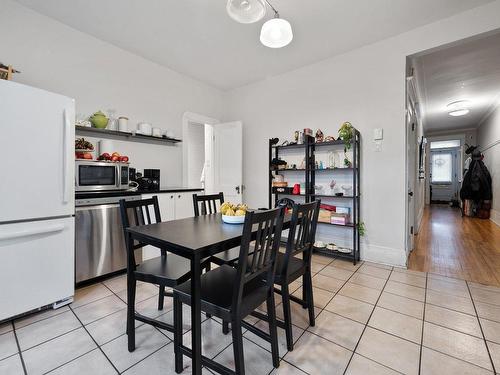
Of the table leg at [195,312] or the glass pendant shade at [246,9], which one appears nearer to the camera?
the table leg at [195,312]

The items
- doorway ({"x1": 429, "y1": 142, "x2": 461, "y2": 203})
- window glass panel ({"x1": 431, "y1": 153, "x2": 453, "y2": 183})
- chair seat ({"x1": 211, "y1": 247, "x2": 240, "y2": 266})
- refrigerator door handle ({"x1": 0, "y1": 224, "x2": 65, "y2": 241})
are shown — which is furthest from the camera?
window glass panel ({"x1": 431, "y1": 153, "x2": 453, "y2": 183})

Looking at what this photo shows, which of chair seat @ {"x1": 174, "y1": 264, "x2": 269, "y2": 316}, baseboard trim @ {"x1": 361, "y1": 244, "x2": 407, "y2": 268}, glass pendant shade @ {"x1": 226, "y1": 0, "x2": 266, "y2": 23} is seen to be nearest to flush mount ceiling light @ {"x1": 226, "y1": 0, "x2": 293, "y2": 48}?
glass pendant shade @ {"x1": 226, "y1": 0, "x2": 266, "y2": 23}

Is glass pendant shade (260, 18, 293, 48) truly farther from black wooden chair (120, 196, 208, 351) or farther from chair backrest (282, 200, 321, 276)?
black wooden chair (120, 196, 208, 351)

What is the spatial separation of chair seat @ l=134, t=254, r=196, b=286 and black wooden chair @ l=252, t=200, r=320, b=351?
0.58 m

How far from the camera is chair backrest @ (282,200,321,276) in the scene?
1.55 metres

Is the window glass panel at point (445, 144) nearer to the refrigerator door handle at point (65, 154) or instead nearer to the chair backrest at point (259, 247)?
the chair backrest at point (259, 247)

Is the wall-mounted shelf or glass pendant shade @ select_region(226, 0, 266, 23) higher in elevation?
glass pendant shade @ select_region(226, 0, 266, 23)

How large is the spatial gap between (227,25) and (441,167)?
35.6 ft

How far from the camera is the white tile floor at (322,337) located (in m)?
1.42

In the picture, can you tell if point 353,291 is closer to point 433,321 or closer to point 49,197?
point 433,321

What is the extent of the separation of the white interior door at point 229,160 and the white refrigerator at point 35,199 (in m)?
2.53

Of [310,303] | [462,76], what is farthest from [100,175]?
[462,76]

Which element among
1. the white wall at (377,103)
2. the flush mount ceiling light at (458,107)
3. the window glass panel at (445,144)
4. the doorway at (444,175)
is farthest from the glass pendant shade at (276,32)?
the doorway at (444,175)

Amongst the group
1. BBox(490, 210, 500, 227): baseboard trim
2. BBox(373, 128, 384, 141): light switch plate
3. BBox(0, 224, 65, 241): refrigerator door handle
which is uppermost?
BBox(373, 128, 384, 141): light switch plate
